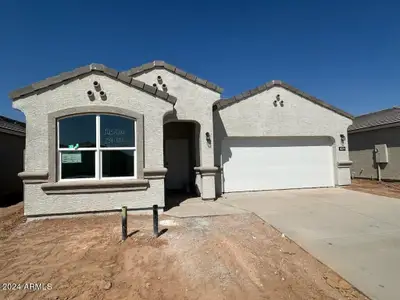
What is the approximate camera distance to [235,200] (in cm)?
985

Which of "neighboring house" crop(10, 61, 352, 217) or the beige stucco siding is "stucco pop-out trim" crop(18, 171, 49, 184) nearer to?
"neighboring house" crop(10, 61, 352, 217)

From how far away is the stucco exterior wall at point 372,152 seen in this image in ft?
46.3

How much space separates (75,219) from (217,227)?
400 centimetres

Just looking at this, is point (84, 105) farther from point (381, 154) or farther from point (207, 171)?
point (381, 154)

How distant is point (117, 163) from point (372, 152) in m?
14.8

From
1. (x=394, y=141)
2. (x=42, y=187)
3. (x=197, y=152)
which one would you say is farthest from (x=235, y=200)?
(x=394, y=141)

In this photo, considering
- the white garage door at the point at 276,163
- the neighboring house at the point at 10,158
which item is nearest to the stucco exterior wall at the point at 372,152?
the white garage door at the point at 276,163

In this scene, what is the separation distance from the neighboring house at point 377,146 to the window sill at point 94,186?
13597 millimetres

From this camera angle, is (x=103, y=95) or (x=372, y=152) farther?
(x=372, y=152)

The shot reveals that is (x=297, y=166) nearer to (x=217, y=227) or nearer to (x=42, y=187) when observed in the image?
(x=217, y=227)

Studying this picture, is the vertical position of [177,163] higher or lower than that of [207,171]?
higher

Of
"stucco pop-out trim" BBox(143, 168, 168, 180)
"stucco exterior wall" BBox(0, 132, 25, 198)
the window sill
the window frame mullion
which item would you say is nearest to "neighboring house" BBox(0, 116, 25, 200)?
"stucco exterior wall" BBox(0, 132, 25, 198)

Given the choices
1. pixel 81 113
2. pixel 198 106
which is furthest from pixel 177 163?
pixel 81 113

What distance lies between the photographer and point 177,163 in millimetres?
12445
